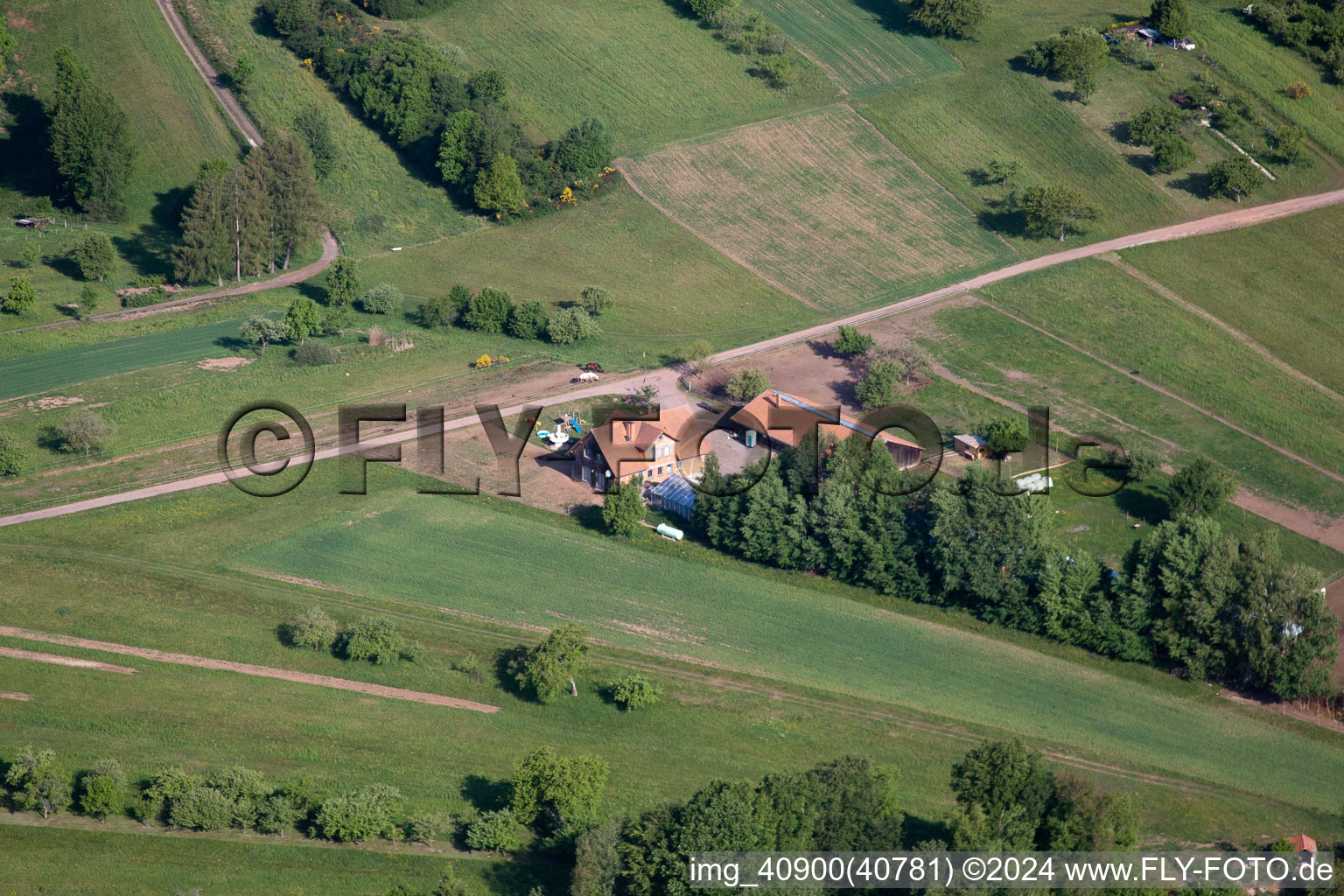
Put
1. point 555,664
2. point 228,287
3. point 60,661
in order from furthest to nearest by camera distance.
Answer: point 228,287 < point 60,661 < point 555,664

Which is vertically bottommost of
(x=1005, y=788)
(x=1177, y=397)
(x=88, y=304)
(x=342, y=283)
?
(x=1177, y=397)

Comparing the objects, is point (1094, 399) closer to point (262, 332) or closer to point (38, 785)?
point (262, 332)

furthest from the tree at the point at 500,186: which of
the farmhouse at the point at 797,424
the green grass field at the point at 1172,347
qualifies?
the green grass field at the point at 1172,347

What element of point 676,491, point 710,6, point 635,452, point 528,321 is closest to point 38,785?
point 676,491

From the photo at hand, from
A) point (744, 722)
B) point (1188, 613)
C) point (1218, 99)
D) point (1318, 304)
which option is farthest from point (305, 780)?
point (1218, 99)

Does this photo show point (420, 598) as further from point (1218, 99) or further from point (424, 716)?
point (1218, 99)

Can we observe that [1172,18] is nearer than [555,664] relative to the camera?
No
